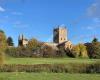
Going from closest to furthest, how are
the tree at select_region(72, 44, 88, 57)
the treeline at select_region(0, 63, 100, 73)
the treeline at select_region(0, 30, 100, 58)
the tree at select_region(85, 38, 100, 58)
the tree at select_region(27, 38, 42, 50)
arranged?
the treeline at select_region(0, 63, 100, 73)
the treeline at select_region(0, 30, 100, 58)
the tree at select_region(85, 38, 100, 58)
the tree at select_region(27, 38, 42, 50)
the tree at select_region(72, 44, 88, 57)

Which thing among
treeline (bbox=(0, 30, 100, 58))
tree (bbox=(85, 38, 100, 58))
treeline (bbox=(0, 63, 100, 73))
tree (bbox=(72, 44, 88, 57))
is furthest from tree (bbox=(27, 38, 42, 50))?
treeline (bbox=(0, 63, 100, 73))

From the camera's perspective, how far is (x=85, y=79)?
3728cm

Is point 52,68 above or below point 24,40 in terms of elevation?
below

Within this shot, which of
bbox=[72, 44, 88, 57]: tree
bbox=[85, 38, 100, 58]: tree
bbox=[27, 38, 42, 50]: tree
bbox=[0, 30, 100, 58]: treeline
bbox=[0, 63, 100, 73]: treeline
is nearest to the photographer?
bbox=[0, 63, 100, 73]: treeline

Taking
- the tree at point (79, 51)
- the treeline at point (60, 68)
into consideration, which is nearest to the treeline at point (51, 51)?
the tree at point (79, 51)

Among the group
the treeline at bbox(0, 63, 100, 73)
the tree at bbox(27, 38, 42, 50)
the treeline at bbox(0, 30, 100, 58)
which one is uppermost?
the tree at bbox(27, 38, 42, 50)

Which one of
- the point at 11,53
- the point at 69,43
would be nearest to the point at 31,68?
the point at 11,53

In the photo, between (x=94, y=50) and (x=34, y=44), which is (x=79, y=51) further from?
(x=34, y=44)

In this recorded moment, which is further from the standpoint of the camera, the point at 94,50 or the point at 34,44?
the point at 34,44

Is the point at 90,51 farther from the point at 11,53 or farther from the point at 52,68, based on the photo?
the point at 52,68

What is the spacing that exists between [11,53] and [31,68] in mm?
75618

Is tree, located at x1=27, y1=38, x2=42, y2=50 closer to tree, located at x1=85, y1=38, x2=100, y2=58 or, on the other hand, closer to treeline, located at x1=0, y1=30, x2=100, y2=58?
treeline, located at x1=0, y1=30, x2=100, y2=58

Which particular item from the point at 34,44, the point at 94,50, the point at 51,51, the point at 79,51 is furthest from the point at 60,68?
the point at 34,44

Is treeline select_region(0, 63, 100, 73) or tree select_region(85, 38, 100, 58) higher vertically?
tree select_region(85, 38, 100, 58)
